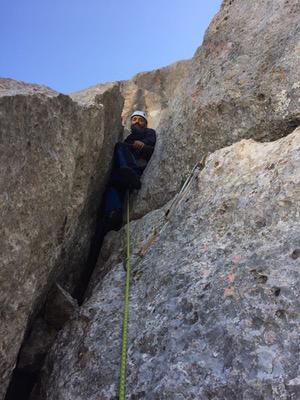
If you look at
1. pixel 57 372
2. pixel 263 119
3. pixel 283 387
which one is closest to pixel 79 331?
pixel 57 372

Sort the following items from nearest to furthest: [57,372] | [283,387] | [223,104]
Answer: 1. [283,387]
2. [57,372]
3. [223,104]

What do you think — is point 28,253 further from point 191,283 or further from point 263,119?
point 263,119

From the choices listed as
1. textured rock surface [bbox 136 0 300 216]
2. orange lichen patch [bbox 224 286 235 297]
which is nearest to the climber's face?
textured rock surface [bbox 136 0 300 216]

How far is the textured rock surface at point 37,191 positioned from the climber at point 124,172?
0.82 metres

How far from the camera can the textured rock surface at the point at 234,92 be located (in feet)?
22.0

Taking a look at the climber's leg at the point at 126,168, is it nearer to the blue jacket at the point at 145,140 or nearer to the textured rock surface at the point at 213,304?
the blue jacket at the point at 145,140

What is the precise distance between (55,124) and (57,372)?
114 inches

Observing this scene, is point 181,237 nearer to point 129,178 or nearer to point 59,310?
point 59,310

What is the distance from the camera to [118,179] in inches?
320

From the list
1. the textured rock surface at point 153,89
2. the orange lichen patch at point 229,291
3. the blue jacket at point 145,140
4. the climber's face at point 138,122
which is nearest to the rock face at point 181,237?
the orange lichen patch at point 229,291

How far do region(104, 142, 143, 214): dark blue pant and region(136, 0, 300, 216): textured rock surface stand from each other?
13.3 inches

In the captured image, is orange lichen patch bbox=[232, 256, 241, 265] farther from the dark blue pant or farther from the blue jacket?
the blue jacket

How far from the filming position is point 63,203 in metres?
5.98

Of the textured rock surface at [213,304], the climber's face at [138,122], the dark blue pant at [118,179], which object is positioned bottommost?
the textured rock surface at [213,304]
